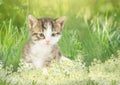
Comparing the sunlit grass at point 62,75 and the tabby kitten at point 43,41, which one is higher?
the tabby kitten at point 43,41

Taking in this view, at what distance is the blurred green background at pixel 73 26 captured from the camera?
334cm

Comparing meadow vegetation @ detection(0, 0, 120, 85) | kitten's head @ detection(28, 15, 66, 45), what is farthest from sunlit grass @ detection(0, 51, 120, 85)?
kitten's head @ detection(28, 15, 66, 45)

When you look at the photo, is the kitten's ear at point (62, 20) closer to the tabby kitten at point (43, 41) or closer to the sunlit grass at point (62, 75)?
the tabby kitten at point (43, 41)

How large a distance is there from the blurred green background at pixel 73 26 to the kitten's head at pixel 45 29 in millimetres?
31

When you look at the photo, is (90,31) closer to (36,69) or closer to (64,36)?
(64,36)

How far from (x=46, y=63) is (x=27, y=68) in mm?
112

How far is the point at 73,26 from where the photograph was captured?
3.35 metres

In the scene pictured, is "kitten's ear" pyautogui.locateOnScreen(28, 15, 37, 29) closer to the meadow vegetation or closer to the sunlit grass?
the meadow vegetation

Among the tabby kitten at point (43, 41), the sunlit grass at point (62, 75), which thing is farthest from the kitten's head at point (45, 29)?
the sunlit grass at point (62, 75)

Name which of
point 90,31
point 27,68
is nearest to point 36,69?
point 27,68

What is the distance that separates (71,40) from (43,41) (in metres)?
0.16

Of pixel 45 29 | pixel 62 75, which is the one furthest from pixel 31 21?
pixel 62 75

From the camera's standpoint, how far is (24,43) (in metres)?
3.35

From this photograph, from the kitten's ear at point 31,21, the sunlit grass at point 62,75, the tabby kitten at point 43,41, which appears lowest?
the sunlit grass at point 62,75
